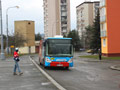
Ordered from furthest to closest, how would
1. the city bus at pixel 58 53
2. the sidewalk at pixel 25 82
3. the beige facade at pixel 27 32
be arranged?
the beige facade at pixel 27 32 → the city bus at pixel 58 53 → the sidewalk at pixel 25 82

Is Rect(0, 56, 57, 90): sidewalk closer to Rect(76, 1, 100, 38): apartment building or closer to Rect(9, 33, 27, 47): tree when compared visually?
Rect(9, 33, 27, 47): tree

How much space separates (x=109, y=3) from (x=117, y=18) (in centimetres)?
317

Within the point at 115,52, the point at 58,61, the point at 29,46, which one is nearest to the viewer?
the point at 58,61

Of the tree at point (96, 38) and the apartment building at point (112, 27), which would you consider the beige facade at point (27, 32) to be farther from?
the apartment building at point (112, 27)

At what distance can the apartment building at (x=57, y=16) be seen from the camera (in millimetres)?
101938

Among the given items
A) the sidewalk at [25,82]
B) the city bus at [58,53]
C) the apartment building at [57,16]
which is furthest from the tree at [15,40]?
the sidewalk at [25,82]

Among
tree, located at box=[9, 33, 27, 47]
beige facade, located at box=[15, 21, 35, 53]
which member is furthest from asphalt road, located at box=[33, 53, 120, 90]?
beige facade, located at box=[15, 21, 35, 53]

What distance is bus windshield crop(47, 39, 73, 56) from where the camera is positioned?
17.4 meters

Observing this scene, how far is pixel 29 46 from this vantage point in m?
86.2

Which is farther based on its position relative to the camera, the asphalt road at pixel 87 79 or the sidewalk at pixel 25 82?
the asphalt road at pixel 87 79

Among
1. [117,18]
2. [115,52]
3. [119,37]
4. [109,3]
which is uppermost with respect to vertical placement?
[109,3]

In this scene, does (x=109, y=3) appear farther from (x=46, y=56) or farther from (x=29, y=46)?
(x=29, y=46)

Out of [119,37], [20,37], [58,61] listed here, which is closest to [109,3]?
[119,37]

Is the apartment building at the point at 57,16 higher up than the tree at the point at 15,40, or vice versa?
the apartment building at the point at 57,16
